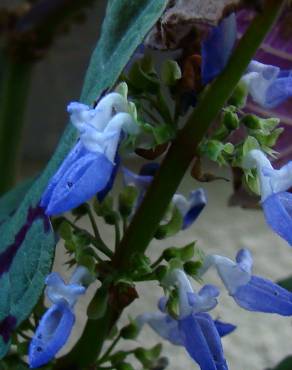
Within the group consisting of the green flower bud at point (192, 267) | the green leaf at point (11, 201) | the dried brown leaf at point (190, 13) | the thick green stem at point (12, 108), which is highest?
the dried brown leaf at point (190, 13)

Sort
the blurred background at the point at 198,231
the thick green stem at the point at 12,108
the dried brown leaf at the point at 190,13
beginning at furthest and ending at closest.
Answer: the blurred background at the point at 198,231
the thick green stem at the point at 12,108
the dried brown leaf at the point at 190,13

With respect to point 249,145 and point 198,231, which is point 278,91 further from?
point 198,231

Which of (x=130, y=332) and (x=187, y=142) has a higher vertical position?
(x=187, y=142)

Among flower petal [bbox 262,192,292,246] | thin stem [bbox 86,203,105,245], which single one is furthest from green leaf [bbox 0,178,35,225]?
flower petal [bbox 262,192,292,246]

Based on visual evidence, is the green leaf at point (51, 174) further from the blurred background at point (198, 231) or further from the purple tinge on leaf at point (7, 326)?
the blurred background at point (198, 231)

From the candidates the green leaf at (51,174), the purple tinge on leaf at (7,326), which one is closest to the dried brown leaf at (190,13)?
the green leaf at (51,174)

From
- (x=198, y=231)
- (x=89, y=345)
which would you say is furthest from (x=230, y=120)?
(x=198, y=231)
